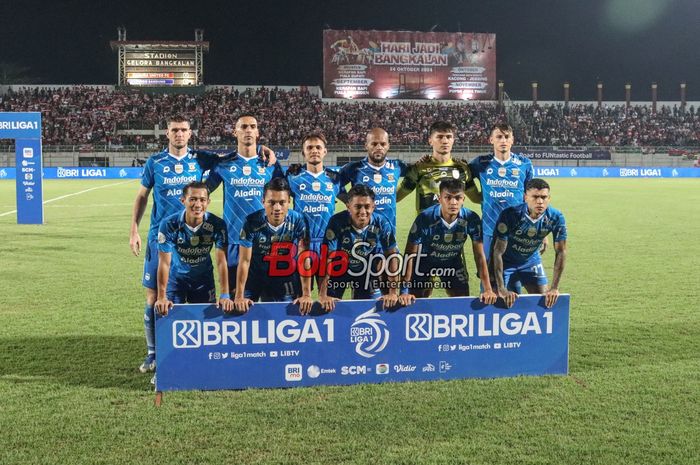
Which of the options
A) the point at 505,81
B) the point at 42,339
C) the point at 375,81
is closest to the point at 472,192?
the point at 42,339

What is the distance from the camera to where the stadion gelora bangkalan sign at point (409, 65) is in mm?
48125

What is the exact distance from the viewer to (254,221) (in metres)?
4.80

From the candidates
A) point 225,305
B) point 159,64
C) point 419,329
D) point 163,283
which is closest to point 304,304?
point 225,305

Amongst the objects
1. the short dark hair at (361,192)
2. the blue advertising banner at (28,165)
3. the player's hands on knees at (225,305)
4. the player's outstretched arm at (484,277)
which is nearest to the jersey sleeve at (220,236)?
the player's hands on knees at (225,305)

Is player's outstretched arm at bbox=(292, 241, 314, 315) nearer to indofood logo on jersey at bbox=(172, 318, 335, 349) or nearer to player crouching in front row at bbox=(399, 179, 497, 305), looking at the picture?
indofood logo on jersey at bbox=(172, 318, 335, 349)

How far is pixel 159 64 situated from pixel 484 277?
156ft

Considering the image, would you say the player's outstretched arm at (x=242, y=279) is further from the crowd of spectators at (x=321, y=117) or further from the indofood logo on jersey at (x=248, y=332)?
the crowd of spectators at (x=321, y=117)

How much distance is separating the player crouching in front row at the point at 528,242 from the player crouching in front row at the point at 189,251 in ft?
6.93

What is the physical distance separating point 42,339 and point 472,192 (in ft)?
13.6

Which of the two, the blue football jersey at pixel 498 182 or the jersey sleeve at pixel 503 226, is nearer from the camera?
the jersey sleeve at pixel 503 226

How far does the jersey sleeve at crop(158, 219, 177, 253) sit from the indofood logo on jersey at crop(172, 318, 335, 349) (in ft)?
1.76

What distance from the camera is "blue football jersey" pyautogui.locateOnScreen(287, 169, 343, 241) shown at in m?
5.33

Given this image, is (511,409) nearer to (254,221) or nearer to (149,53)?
(254,221)

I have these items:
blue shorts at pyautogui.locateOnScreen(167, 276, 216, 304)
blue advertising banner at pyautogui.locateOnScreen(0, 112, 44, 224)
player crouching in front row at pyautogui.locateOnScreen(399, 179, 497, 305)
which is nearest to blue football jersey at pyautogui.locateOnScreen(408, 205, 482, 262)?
player crouching in front row at pyautogui.locateOnScreen(399, 179, 497, 305)
